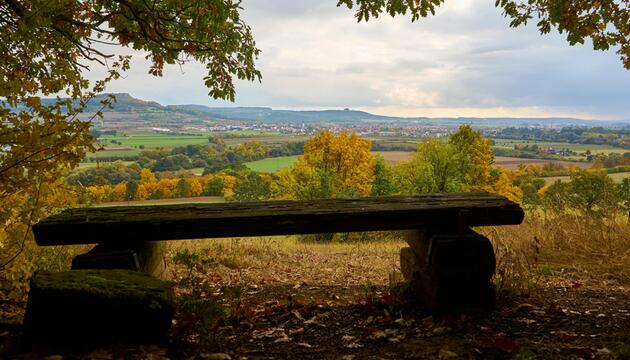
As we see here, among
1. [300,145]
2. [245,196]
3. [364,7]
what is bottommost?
[245,196]

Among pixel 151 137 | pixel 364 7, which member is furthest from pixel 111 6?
pixel 151 137

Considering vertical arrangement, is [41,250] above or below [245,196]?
A: above

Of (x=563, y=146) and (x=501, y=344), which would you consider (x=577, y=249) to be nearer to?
(x=501, y=344)

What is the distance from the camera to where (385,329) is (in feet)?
11.4

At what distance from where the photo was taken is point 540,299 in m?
4.12

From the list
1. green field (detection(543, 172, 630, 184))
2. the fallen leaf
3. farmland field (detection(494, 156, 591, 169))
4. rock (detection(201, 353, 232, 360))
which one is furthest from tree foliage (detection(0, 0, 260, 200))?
farmland field (detection(494, 156, 591, 169))

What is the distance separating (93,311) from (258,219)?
1307 mm

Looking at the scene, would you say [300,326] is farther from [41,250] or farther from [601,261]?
[601,261]

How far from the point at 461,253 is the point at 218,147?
49.7 metres

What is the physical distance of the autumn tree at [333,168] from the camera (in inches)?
1113

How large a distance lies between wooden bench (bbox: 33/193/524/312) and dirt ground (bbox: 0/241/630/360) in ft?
1.01

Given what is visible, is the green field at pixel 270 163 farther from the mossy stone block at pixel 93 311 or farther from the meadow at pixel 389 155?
the mossy stone block at pixel 93 311

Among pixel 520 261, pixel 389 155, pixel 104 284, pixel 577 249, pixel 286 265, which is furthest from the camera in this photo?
pixel 389 155

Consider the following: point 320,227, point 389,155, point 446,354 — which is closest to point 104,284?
point 320,227
